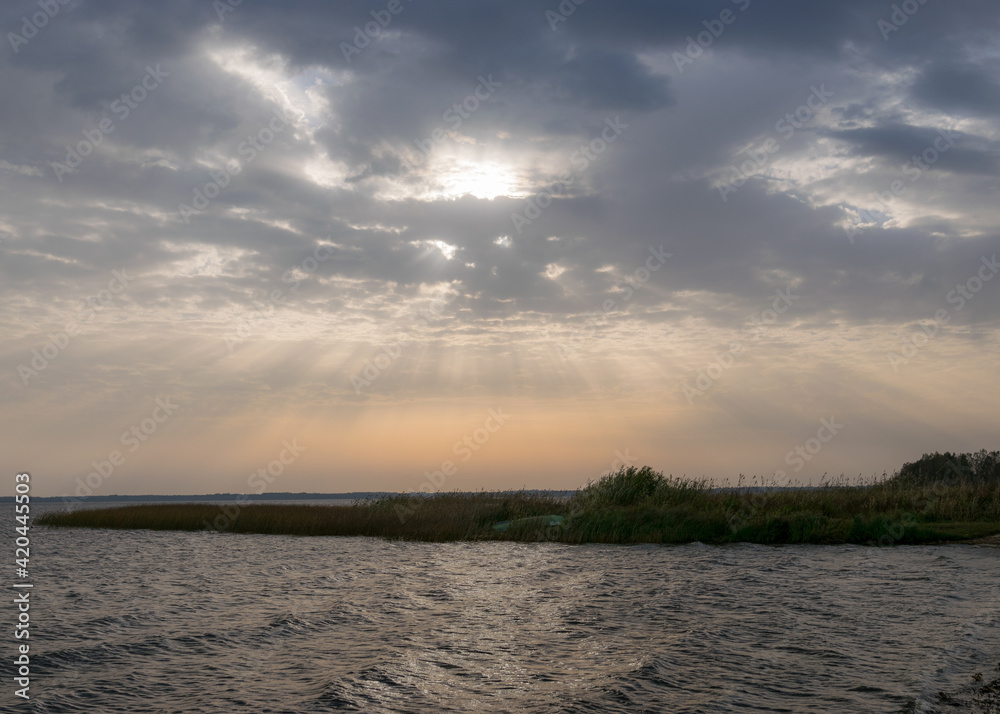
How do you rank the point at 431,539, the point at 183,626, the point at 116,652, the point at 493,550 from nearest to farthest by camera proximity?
the point at 116,652 < the point at 183,626 < the point at 493,550 < the point at 431,539

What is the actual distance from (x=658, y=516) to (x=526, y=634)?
70.3 ft

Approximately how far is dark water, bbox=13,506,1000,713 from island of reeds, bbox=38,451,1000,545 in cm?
526

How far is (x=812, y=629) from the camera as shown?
14.4m

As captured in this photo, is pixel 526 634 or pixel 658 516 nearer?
pixel 526 634

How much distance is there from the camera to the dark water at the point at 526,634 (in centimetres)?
1058

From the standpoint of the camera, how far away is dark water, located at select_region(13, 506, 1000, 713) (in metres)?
10.6

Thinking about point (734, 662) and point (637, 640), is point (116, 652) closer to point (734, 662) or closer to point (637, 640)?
point (637, 640)

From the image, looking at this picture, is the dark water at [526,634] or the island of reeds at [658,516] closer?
the dark water at [526,634]

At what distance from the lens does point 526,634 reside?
14.9 metres

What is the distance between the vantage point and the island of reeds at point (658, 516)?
32406mm

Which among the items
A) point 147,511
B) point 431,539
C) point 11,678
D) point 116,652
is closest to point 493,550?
point 431,539

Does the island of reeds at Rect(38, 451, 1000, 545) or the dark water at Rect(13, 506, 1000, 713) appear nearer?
the dark water at Rect(13, 506, 1000, 713)

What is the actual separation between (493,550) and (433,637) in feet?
59.0

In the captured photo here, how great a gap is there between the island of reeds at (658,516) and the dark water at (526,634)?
17.3 ft
